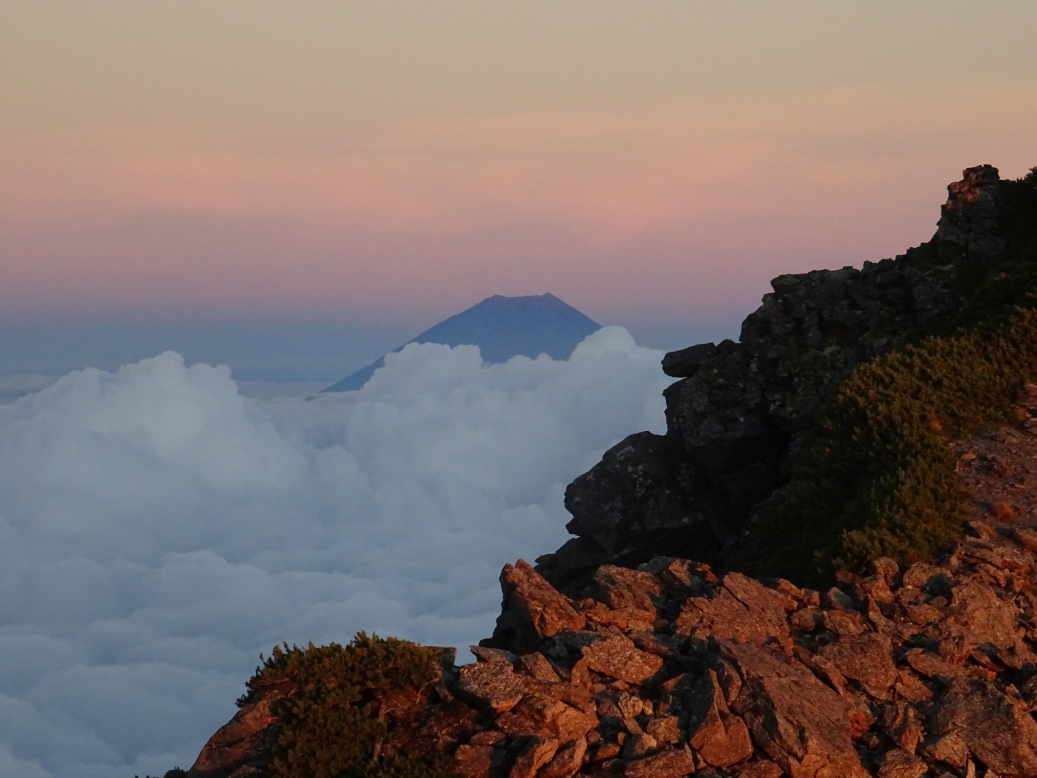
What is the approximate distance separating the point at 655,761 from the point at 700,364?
73.6 ft

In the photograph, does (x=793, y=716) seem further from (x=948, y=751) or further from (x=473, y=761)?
(x=473, y=761)

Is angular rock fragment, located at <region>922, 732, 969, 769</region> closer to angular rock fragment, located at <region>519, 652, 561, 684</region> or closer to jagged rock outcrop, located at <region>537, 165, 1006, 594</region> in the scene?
angular rock fragment, located at <region>519, 652, 561, 684</region>

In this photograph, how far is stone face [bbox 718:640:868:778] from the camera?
42.4 feet

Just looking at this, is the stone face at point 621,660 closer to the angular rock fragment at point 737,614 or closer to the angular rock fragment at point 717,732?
the angular rock fragment at point 717,732

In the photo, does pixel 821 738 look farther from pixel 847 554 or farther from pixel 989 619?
pixel 847 554

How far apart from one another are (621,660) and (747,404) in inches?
726

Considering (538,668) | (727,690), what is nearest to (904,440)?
(727,690)

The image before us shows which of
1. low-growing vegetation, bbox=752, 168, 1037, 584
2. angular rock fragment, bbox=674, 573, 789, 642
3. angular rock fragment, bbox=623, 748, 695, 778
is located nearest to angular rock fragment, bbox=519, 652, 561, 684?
angular rock fragment, bbox=623, 748, 695, 778

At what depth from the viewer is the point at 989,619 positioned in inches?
683

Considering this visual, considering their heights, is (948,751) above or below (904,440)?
below

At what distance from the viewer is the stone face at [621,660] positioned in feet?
46.2

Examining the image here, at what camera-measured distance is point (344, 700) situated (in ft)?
42.9

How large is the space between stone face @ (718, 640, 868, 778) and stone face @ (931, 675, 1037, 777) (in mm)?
1507

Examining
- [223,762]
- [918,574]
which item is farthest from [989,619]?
[223,762]
